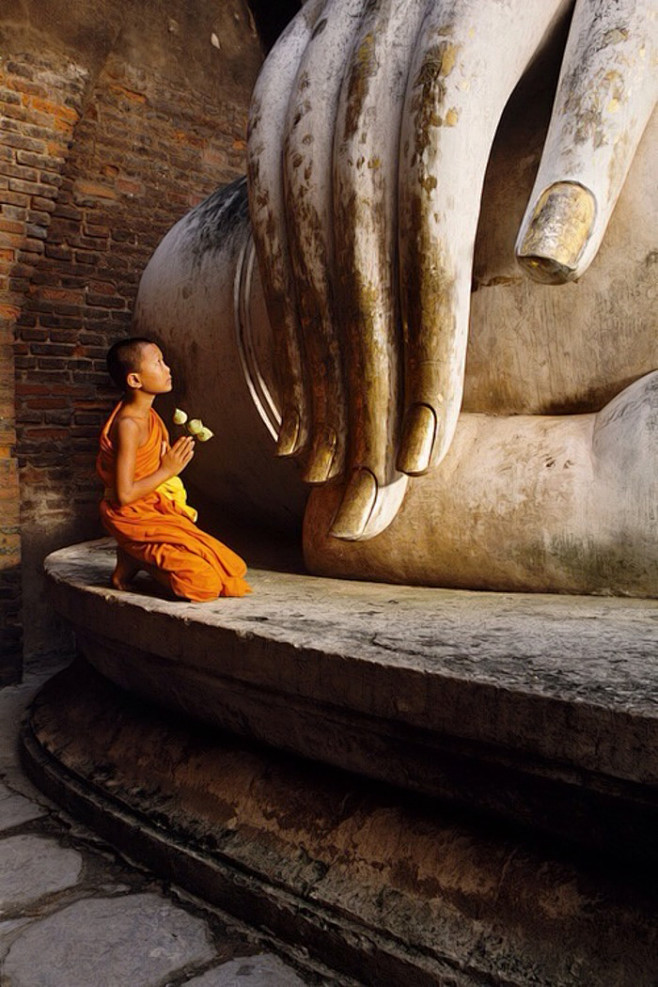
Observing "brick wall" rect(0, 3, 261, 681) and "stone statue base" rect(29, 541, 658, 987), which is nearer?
"stone statue base" rect(29, 541, 658, 987)

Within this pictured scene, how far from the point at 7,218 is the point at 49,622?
73.0 inches

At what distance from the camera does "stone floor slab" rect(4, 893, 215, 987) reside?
1776mm

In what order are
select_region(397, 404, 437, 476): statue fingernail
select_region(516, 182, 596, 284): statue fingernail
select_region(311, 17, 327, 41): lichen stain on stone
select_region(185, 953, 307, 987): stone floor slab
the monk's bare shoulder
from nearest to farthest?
1. select_region(185, 953, 307, 987): stone floor slab
2. select_region(516, 182, 596, 284): statue fingernail
3. select_region(397, 404, 437, 476): statue fingernail
4. the monk's bare shoulder
5. select_region(311, 17, 327, 41): lichen stain on stone

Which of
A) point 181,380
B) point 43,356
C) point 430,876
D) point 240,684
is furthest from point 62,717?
point 43,356

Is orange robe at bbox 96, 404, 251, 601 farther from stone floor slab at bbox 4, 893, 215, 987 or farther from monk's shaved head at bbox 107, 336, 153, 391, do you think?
stone floor slab at bbox 4, 893, 215, 987

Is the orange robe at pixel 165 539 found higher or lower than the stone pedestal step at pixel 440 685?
higher

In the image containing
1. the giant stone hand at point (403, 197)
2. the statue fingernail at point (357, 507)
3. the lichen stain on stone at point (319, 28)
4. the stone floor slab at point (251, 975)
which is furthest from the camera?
the lichen stain on stone at point (319, 28)

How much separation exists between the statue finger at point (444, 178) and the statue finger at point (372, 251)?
0.07 m

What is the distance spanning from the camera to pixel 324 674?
189cm

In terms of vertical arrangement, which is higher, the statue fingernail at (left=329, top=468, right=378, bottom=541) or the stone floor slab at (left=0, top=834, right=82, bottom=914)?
the statue fingernail at (left=329, top=468, right=378, bottom=541)

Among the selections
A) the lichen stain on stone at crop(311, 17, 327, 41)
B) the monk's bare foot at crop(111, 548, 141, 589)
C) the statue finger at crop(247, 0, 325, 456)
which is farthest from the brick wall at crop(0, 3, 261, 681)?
the lichen stain on stone at crop(311, 17, 327, 41)

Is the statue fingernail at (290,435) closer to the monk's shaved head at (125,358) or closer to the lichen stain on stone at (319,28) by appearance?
the monk's shaved head at (125,358)

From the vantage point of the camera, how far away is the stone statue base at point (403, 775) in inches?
59.3

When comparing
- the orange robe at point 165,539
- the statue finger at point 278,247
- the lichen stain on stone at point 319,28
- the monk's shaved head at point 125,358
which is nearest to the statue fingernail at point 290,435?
the statue finger at point 278,247
